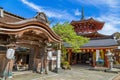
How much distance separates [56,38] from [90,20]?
1883 centimetres

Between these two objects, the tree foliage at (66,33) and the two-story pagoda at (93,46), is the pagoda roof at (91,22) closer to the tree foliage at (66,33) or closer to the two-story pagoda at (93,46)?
the two-story pagoda at (93,46)

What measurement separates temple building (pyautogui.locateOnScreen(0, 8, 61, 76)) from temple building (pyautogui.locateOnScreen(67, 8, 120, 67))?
8281 millimetres

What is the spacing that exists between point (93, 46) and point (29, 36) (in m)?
11.6

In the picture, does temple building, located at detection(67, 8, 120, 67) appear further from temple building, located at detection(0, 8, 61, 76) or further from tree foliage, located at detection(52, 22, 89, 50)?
temple building, located at detection(0, 8, 61, 76)

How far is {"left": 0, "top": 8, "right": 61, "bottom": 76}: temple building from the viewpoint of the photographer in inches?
331

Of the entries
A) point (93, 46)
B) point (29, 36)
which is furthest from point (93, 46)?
point (29, 36)

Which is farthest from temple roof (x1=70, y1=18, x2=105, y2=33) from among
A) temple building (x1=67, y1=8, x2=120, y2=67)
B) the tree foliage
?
the tree foliage

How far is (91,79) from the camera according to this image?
10.4 m

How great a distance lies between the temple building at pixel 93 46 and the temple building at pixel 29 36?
8.28 m

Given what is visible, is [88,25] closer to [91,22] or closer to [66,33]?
[91,22]

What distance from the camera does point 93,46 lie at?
773 inches

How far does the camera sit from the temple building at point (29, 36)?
27.5 ft

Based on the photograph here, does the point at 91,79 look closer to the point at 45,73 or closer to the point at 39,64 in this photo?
the point at 45,73

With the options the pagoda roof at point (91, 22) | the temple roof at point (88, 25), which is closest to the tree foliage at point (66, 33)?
the pagoda roof at point (91, 22)
